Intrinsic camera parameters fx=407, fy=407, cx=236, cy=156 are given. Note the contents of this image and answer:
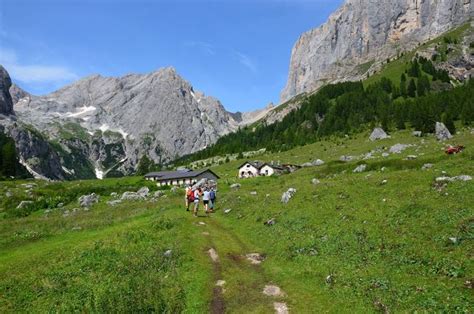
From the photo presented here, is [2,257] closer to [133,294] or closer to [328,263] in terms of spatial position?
[133,294]

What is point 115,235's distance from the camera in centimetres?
3397

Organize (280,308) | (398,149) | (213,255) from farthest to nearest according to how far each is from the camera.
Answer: (398,149) < (213,255) < (280,308)

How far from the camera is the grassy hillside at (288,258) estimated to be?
19.2 m

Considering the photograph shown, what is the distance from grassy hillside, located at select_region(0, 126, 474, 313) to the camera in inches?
757

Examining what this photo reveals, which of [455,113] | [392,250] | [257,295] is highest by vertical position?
[455,113]

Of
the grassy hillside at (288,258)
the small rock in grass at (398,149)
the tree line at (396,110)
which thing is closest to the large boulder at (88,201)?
the grassy hillside at (288,258)

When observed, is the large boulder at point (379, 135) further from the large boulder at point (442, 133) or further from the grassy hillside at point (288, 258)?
the grassy hillside at point (288, 258)

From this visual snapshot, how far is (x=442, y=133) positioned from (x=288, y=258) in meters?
79.7

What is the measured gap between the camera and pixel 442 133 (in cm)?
9175

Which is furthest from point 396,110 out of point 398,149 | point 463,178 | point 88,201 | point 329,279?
point 329,279

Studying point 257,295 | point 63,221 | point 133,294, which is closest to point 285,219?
point 257,295

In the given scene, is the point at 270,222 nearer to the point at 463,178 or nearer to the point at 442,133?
the point at 463,178

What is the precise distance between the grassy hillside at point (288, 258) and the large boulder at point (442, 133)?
54144mm

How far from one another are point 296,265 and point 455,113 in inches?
4588
